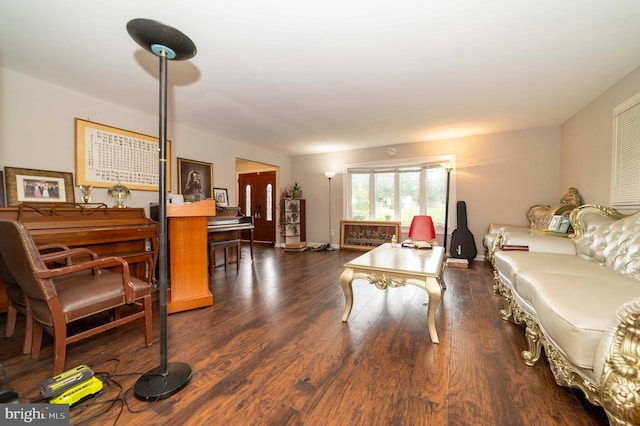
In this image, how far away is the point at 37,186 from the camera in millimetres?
2602

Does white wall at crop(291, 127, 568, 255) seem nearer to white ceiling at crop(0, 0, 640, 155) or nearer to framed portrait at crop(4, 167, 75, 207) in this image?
white ceiling at crop(0, 0, 640, 155)

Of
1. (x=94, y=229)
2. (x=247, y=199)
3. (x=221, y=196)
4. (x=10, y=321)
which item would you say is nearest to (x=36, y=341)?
(x=10, y=321)

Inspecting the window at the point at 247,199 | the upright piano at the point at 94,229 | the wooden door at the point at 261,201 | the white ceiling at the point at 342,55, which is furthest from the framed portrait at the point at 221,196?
the window at the point at 247,199

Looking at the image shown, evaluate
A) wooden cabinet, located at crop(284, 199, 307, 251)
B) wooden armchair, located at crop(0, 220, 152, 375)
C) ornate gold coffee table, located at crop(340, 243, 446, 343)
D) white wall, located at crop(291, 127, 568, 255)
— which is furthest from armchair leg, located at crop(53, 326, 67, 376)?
white wall, located at crop(291, 127, 568, 255)

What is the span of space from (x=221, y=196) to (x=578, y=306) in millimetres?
4820

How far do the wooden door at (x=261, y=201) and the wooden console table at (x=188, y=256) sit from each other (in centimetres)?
421

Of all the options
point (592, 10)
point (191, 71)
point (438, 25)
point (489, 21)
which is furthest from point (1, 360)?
point (592, 10)

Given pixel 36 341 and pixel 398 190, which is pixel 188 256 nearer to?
pixel 36 341

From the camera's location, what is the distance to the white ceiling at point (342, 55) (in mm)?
1688

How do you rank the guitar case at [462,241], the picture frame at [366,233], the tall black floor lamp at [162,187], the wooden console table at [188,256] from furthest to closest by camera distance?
the picture frame at [366,233] → the guitar case at [462,241] → the wooden console table at [188,256] → the tall black floor lamp at [162,187]

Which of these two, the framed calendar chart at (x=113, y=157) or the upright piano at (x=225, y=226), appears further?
the upright piano at (x=225, y=226)

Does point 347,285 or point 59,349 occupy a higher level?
point 347,285

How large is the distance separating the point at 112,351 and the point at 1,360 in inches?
25.7

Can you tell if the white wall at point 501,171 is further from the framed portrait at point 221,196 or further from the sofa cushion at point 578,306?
the framed portrait at point 221,196
